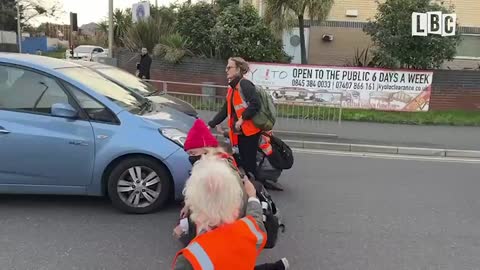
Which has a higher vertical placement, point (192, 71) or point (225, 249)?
point (192, 71)

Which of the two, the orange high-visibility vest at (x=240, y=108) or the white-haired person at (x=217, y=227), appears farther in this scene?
the orange high-visibility vest at (x=240, y=108)

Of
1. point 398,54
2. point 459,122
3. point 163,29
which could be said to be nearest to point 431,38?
point 398,54

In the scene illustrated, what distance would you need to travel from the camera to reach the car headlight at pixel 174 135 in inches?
197

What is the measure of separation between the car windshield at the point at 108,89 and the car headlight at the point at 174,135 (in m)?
0.44

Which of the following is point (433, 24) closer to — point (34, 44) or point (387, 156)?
point (387, 156)

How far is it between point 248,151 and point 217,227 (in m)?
3.46

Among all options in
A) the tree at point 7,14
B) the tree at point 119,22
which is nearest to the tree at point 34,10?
the tree at point 7,14

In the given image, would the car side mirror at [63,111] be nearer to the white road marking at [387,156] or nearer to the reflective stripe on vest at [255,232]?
the reflective stripe on vest at [255,232]

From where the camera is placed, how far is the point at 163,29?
18.7 m

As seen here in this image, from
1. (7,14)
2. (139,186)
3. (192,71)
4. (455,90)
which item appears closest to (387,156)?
(139,186)

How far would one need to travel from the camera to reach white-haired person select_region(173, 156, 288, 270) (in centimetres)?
206

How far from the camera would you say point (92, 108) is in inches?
198

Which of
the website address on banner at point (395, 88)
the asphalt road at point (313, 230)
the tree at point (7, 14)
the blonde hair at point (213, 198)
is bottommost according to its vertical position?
the asphalt road at point (313, 230)

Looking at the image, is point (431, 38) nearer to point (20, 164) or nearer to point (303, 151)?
point (303, 151)
